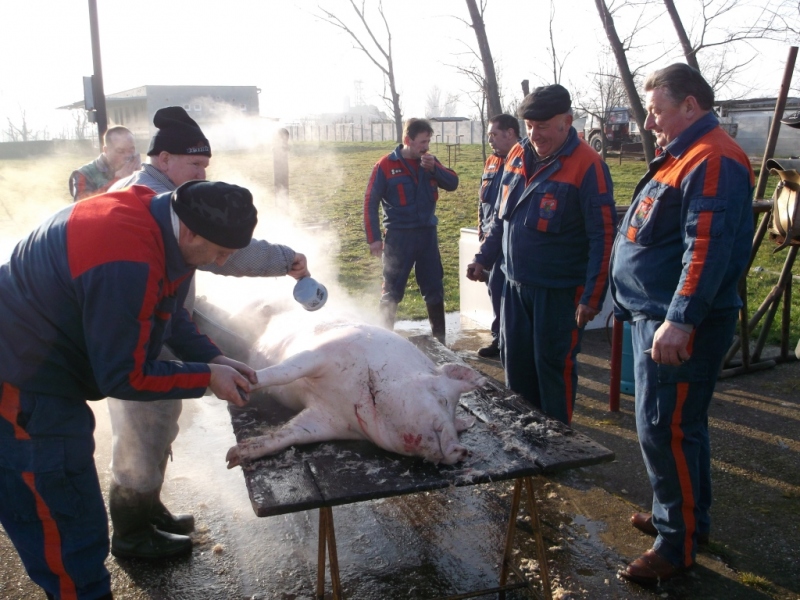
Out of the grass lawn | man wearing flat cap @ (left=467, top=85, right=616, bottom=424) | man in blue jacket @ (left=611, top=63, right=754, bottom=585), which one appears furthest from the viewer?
the grass lawn

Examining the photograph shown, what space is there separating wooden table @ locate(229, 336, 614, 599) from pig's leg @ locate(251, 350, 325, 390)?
0.28 m

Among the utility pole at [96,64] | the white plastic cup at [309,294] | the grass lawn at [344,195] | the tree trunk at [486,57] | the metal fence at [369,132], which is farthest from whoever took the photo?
the metal fence at [369,132]

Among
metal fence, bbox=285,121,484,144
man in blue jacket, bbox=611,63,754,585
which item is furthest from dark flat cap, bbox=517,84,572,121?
metal fence, bbox=285,121,484,144

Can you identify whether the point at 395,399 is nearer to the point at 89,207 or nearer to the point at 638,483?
the point at 89,207

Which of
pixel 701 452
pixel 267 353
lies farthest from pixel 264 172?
pixel 701 452

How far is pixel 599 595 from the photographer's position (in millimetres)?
3016

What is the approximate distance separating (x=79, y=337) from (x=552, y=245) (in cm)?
265

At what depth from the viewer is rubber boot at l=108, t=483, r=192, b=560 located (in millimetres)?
3344

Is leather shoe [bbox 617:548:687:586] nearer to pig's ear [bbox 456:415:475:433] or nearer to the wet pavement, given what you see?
the wet pavement

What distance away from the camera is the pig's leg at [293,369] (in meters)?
3.22

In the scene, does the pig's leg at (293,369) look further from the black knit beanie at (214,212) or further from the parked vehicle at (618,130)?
the parked vehicle at (618,130)

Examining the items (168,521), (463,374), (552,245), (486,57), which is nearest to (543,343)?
(552,245)

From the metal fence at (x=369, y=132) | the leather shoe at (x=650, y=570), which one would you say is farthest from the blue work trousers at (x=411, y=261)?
the metal fence at (x=369, y=132)

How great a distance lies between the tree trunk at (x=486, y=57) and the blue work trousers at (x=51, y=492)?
26.2 ft
